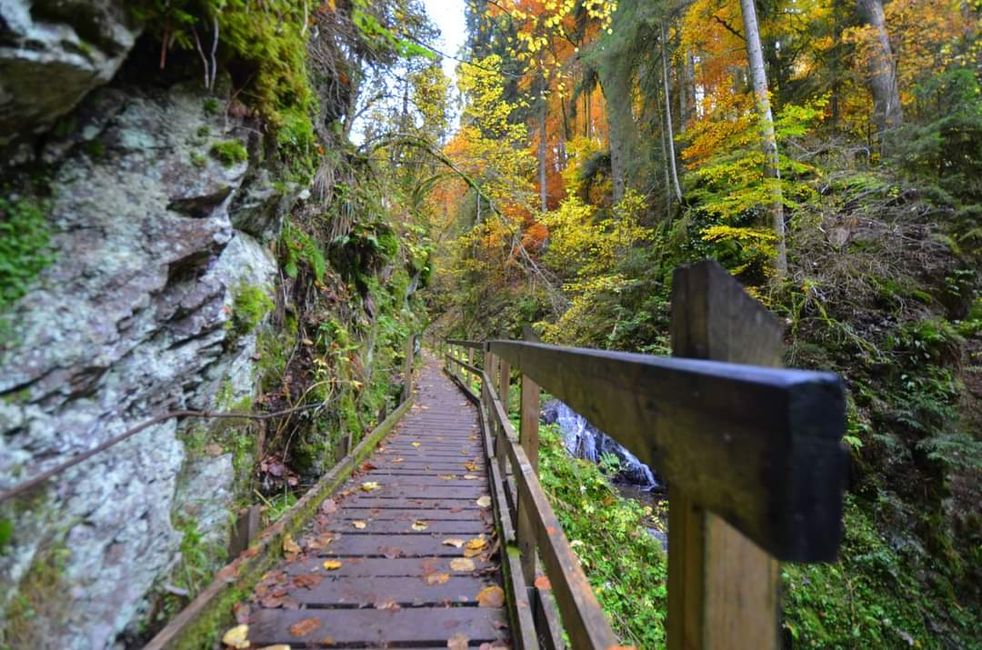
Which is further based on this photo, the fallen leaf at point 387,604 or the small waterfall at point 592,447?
the small waterfall at point 592,447

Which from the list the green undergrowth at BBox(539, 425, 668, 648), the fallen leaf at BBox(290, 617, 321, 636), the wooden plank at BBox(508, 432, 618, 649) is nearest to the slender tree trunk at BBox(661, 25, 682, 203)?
the green undergrowth at BBox(539, 425, 668, 648)

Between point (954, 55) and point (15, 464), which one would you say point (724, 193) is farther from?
point (15, 464)

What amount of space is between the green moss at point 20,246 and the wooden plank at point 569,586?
7.54ft

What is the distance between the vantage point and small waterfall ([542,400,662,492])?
30.8 ft

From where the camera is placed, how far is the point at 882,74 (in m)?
10.6

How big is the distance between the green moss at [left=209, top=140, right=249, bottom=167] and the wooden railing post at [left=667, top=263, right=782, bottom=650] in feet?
9.09

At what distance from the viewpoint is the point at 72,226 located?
6.80ft

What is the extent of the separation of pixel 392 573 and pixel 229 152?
281 centimetres

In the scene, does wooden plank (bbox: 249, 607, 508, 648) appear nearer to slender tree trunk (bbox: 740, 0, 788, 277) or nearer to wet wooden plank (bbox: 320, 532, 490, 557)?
wet wooden plank (bbox: 320, 532, 490, 557)

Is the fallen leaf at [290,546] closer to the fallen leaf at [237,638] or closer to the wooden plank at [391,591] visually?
the wooden plank at [391,591]

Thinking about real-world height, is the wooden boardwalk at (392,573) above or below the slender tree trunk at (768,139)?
below

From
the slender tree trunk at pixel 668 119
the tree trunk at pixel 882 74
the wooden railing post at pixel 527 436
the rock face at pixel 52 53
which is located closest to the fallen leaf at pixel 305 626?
the wooden railing post at pixel 527 436

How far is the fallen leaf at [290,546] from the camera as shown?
10.6 feet

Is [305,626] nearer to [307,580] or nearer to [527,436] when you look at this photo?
[307,580]
